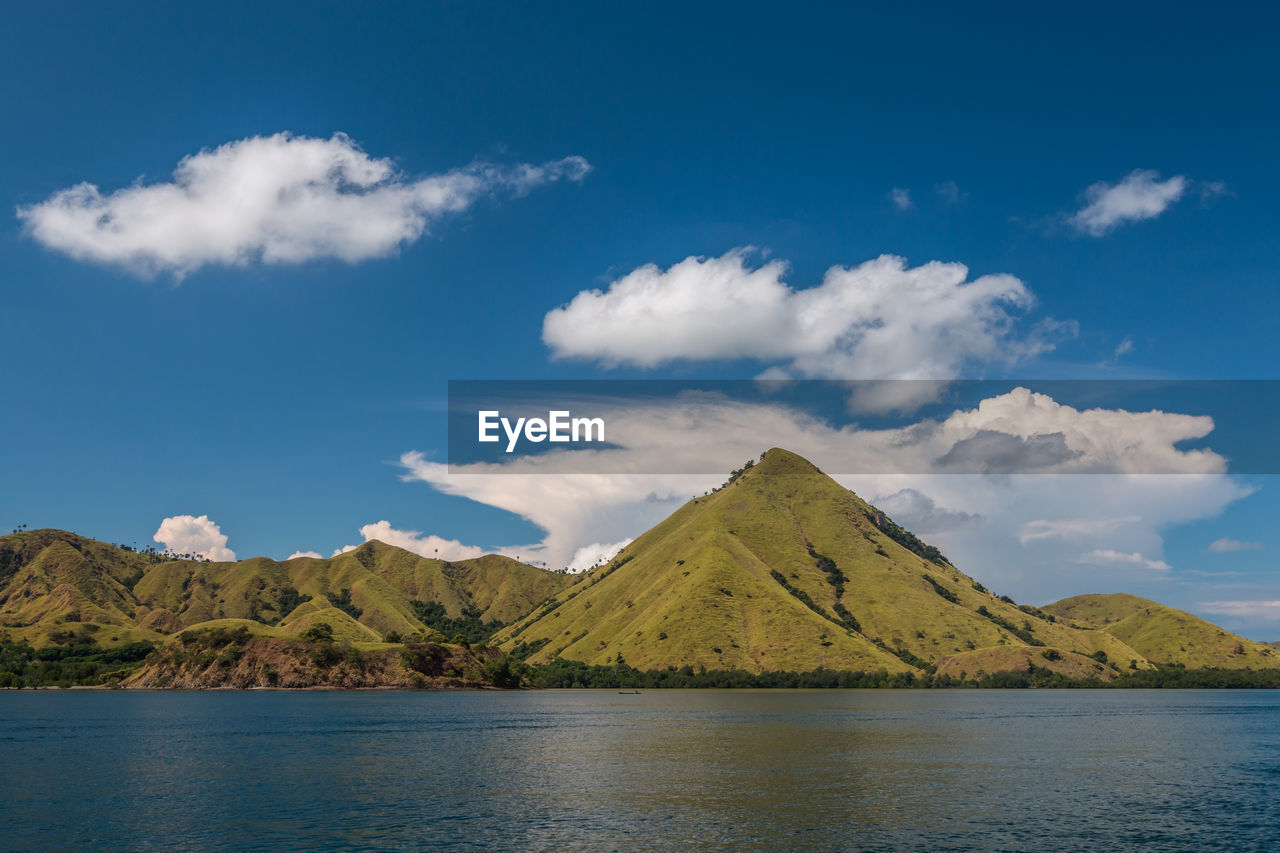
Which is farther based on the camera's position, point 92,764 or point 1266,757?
point 1266,757

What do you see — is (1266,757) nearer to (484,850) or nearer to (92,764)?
(484,850)

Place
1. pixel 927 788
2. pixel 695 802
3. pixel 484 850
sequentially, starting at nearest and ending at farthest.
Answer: pixel 484 850 → pixel 695 802 → pixel 927 788

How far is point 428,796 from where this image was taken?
81188 millimetres

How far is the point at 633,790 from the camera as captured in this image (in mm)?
85312

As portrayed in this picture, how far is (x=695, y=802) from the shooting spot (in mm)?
78062

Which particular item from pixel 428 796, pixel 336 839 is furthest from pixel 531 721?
pixel 336 839

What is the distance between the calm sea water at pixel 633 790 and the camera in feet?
207

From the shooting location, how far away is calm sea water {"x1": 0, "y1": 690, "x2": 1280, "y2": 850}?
207ft

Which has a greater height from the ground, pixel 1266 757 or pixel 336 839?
pixel 336 839

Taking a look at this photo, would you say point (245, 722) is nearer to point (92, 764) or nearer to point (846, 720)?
point (92, 764)

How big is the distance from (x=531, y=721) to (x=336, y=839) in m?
131

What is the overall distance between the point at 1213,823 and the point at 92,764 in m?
119

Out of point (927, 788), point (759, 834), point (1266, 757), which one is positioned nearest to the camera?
point (759, 834)

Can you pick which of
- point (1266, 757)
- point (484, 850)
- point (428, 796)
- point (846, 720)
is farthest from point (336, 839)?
point (846, 720)
